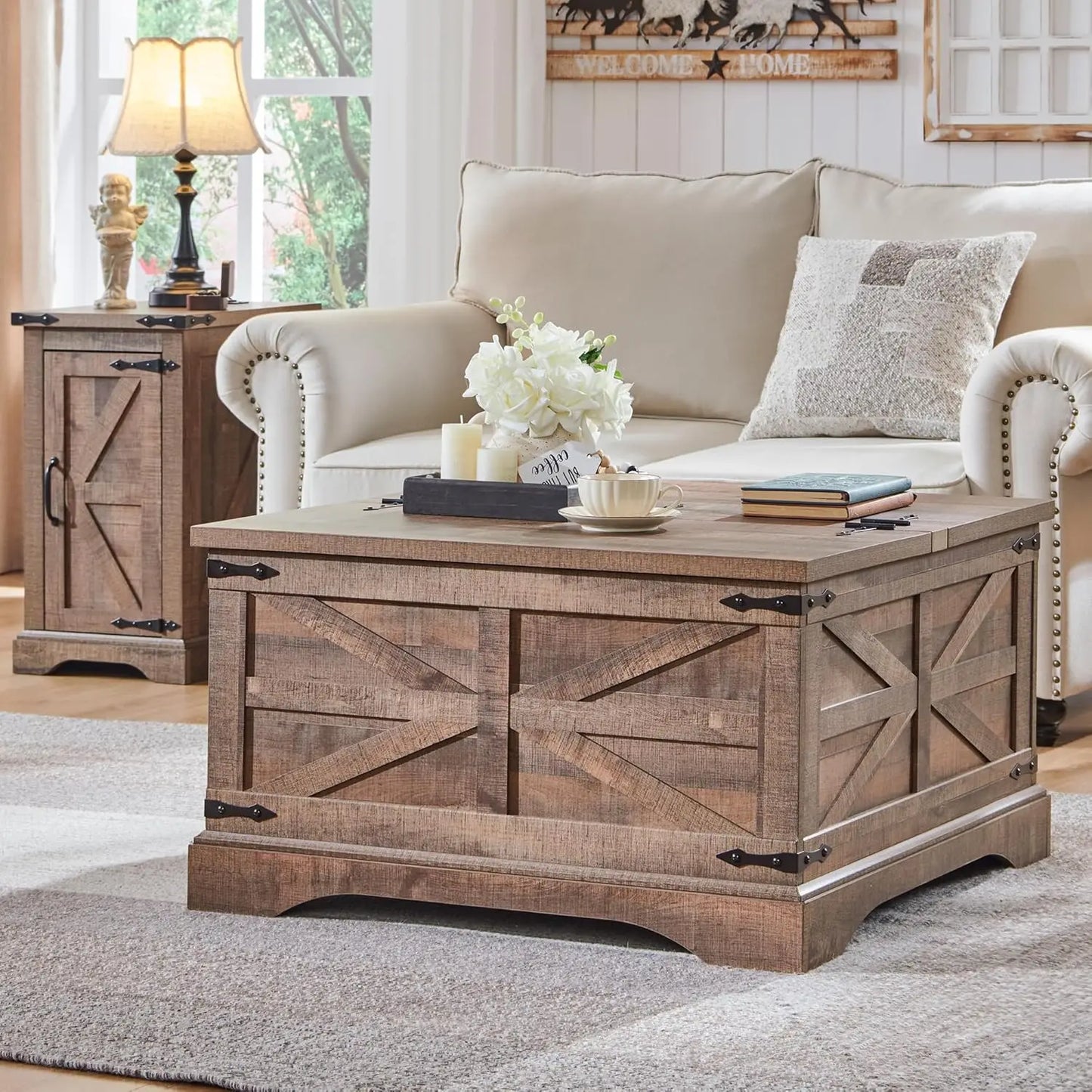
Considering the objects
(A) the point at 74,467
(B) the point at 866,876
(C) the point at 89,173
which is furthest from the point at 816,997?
(C) the point at 89,173

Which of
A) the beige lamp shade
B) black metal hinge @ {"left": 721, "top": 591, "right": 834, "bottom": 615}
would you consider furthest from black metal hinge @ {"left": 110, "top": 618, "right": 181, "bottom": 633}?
black metal hinge @ {"left": 721, "top": 591, "right": 834, "bottom": 615}

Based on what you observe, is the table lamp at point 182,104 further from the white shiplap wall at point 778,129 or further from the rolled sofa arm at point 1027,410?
the rolled sofa arm at point 1027,410

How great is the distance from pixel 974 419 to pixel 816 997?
1493 mm

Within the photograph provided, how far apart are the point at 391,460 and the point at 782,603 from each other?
1.67 m

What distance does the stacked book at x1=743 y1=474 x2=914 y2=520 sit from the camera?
2533 millimetres

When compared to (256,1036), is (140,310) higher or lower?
higher

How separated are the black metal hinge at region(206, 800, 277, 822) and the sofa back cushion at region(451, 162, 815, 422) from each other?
6.15 ft

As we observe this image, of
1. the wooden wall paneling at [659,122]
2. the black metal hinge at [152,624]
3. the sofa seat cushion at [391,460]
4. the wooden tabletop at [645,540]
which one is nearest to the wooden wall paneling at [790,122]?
the wooden wall paneling at [659,122]

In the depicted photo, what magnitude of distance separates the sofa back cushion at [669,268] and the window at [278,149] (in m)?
1.14

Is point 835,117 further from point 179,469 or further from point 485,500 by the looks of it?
point 485,500

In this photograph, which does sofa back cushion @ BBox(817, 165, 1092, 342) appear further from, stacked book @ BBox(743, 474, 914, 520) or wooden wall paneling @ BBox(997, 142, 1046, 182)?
stacked book @ BBox(743, 474, 914, 520)

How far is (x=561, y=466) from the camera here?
2.63 meters

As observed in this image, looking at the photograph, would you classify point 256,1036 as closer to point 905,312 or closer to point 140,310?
point 905,312

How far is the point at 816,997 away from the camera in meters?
2.12
